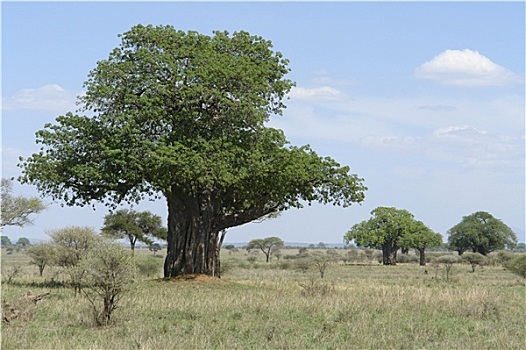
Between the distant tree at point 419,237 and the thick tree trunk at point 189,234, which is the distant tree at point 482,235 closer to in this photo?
the distant tree at point 419,237

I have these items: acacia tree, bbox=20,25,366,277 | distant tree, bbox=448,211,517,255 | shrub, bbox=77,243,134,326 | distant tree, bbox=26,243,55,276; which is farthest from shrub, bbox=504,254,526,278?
distant tree, bbox=448,211,517,255

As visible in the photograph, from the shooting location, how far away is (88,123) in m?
28.0

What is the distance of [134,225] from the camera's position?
57.4 m

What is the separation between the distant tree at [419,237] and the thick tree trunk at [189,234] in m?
58.3

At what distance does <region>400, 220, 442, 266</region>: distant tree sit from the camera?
8581 cm

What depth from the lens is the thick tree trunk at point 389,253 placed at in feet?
279

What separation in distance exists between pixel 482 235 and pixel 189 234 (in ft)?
282

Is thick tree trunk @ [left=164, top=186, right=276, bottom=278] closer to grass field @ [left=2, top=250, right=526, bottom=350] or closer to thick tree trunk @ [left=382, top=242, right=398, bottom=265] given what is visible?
grass field @ [left=2, top=250, right=526, bottom=350]

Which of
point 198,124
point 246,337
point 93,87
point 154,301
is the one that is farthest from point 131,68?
point 246,337

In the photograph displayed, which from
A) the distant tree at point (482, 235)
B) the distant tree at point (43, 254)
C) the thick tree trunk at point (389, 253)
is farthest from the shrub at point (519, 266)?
the distant tree at point (482, 235)

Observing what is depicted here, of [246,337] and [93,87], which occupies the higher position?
[93,87]

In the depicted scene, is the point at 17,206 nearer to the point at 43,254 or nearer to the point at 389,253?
the point at 43,254

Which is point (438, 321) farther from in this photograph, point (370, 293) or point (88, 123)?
point (88, 123)

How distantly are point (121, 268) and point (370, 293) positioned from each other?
12.0 m
